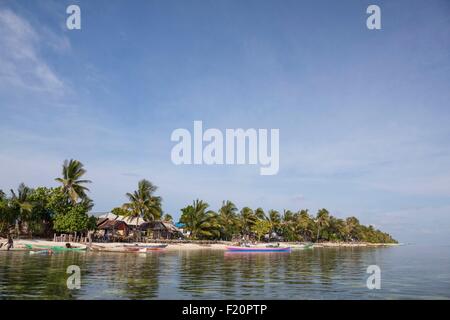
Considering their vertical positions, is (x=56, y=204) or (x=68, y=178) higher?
(x=68, y=178)

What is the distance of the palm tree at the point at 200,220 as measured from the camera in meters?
80.9

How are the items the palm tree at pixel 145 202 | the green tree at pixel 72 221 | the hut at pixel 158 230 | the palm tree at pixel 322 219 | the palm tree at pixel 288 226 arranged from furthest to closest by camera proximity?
the palm tree at pixel 322 219, the palm tree at pixel 288 226, the hut at pixel 158 230, the palm tree at pixel 145 202, the green tree at pixel 72 221

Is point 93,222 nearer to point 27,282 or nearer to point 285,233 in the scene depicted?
point 27,282

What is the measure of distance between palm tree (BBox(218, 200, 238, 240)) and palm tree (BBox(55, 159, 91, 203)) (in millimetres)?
39111

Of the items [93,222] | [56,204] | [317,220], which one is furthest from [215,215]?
[317,220]

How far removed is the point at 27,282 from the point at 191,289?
31.0ft

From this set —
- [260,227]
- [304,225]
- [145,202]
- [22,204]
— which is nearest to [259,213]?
[260,227]

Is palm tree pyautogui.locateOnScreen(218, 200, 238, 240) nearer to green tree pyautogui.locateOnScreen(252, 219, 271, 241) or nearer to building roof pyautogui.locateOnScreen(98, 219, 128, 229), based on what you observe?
green tree pyautogui.locateOnScreen(252, 219, 271, 241)

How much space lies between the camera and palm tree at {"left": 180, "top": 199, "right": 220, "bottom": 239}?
266 ft

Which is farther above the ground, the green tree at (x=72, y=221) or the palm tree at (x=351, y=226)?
the green tree at (x=72, y=221)

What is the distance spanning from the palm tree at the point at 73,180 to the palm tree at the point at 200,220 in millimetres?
28161

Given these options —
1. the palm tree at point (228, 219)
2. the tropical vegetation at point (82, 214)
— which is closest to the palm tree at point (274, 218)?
the tropical vegetation at point (82, 214)

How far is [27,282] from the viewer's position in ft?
70.2

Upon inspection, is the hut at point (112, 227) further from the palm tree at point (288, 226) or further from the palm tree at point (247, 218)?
the palm tree at point (288, 226)
